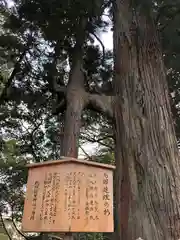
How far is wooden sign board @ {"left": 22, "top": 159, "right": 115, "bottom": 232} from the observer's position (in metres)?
1.87

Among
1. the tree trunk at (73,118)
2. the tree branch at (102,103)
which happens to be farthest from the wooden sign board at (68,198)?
the tree branch at (102,103)

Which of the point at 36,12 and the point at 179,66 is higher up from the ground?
the point at 36,12

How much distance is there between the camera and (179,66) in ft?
14.0

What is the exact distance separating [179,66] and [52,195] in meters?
3.10

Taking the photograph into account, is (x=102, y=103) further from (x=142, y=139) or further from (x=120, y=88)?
(x=142, y=139)

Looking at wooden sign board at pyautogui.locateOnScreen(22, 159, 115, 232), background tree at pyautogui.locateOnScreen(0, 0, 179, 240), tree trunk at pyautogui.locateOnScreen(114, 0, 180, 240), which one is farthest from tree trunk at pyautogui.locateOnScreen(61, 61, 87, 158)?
wooden sign board at pyautogui.locateOnScreen(22, 159, 115, 232)

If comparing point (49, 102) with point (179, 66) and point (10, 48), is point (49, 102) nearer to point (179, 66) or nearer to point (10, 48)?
point (10, 48)

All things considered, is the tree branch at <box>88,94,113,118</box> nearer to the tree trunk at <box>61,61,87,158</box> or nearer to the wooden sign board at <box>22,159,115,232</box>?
the tree trunk at <box>61,61,87,158</box>

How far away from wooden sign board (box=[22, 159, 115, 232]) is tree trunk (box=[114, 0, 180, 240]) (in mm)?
643

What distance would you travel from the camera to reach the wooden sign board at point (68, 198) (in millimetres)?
1873

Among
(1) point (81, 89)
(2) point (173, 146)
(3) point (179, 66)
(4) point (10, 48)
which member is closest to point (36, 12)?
(4) point (10, 48)

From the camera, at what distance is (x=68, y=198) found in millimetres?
1944

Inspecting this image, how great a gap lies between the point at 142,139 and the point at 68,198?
45.6 inches

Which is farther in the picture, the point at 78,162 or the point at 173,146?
the point at 173,146
